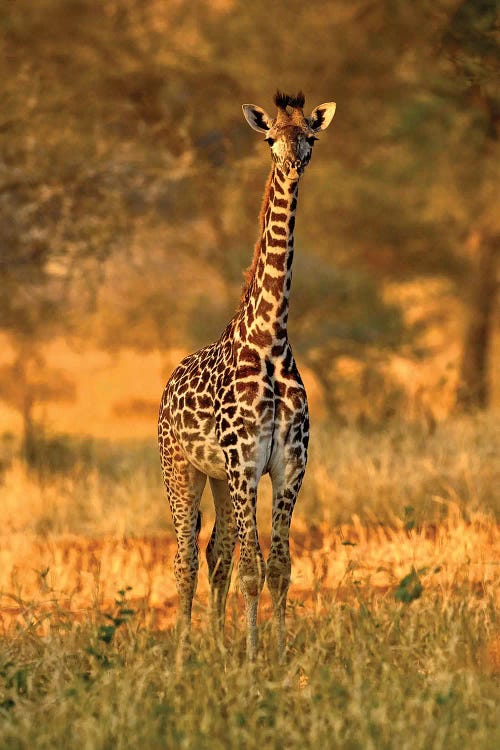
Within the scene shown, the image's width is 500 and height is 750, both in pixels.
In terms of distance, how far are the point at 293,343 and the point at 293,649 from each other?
14.7 meters

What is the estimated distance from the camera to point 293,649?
6.98 meters

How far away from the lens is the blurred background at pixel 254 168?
15.2 m

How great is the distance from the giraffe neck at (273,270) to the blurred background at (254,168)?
14.4 feet

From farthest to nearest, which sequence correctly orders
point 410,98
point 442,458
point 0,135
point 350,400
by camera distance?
point 350,400
point 410,98
point 0,135
point 442,458

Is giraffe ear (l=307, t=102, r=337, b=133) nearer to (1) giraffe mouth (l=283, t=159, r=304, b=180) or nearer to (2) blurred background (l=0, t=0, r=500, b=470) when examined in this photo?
→ (1) giraffe mouth (l=283, t=159, r=304, b=180)

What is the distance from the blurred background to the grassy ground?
4053 mm

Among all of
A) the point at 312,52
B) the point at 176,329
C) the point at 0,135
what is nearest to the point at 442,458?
the point at 0,135

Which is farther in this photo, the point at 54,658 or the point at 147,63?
the point at 147,63

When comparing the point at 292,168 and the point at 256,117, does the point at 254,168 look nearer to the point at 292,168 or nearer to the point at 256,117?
the point at 256,117

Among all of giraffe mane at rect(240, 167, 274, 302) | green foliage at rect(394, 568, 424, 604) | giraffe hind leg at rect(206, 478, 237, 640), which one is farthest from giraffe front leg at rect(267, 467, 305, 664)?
giraffe mane at rect(240, 167, 274, 302)

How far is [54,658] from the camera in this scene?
6.22 meters

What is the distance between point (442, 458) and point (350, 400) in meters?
8.93

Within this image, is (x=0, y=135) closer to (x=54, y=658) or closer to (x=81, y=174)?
(x=81, y=174)

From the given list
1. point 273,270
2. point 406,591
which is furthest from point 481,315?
point 406,591
